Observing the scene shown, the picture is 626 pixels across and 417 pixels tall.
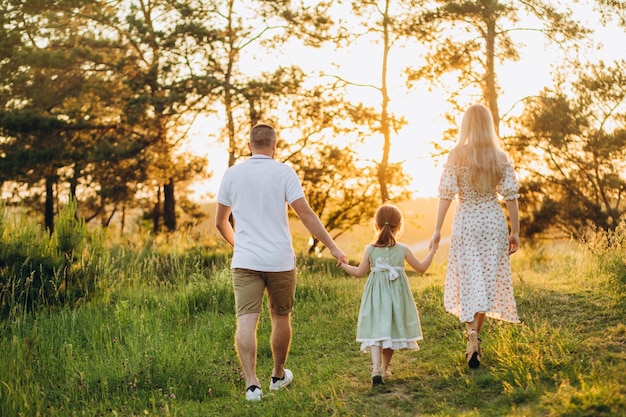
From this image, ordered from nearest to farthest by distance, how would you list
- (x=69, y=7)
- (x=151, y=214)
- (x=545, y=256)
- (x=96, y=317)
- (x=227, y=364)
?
1. (x=227, y=364)
2. (x=96, y=317)
3. (x=545, y=256)
4. (x=69, y=7)
5. (x=151, y=214)

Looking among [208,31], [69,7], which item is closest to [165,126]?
[208,31]

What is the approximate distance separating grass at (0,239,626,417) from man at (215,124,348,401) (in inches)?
25.8

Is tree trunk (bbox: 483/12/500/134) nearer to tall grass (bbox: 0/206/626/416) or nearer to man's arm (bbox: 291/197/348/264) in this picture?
tall grass (bbox: 0/206/626/416)

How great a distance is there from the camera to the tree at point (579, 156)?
1833cm

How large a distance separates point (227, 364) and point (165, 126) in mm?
17237

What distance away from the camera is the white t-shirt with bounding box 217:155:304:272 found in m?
5.19

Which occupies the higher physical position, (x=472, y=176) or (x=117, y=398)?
(x=472, y=176)

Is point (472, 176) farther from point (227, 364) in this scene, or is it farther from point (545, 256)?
point (545, 256)

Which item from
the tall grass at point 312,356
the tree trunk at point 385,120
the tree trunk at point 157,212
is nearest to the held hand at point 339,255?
the tall grass at point 312,356

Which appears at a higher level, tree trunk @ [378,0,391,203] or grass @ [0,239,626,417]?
tree trunk @ [378,0,391,203]

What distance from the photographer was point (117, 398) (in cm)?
585

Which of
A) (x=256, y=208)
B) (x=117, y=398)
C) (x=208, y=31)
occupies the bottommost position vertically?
(x=117, y=398)

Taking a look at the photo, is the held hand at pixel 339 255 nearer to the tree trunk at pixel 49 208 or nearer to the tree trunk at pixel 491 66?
the tree trunk at pixel 491 66

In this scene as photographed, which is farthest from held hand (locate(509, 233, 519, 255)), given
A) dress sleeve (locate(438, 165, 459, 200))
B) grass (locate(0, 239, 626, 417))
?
grass (locate(0, 239, 626, 417))
